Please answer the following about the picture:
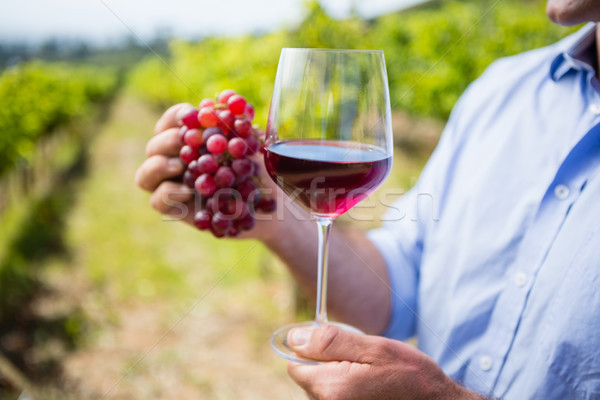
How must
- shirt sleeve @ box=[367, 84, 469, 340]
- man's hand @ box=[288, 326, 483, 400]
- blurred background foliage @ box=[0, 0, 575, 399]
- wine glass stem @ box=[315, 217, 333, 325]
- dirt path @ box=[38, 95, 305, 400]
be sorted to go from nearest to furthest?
1. man's hand @ box=[288, 326, 483, 400]
2. wine glass stem @ box=[315, 217, 333, 325]
3. shirt sleeve @ box=[367, 84, 469, 340]
4. dirt path @ box=[38, 95, 305, 400]
5. blurred background foliage @ box=[0, 0, 575, 399]

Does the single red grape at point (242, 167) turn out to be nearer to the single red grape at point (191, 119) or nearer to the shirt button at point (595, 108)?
the single red grape at point (191, 119)

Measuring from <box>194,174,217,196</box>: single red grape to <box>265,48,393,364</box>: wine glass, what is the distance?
7.3 inches

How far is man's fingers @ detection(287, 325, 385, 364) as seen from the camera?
1.01 metres

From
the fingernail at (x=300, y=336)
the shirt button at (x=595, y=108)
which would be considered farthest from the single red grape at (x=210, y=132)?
the shirt button at (x=595, y=108)

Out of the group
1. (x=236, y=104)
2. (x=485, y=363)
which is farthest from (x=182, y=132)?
(x=485, y=363)

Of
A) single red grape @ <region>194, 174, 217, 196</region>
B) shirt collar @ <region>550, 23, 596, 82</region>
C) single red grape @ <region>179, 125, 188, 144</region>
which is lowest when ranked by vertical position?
single red grape @ <region>194, 174, 217, 196</region>

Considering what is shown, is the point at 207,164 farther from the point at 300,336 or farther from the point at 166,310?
the point at 166,310

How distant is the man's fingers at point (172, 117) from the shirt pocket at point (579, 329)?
0.98 meters

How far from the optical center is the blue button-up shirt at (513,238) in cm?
116

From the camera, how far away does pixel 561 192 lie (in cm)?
127

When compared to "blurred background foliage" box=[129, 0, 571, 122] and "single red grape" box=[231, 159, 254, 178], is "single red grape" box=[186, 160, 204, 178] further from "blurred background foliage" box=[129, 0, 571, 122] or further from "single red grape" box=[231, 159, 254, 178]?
"blurred background foliage" box=[129, 0, 571, 122]

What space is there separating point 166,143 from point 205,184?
5.9 inches

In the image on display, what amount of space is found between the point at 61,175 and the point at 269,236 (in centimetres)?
1028

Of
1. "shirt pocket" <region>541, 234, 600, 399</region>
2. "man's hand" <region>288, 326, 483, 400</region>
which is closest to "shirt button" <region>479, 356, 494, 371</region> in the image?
"shirt pocket" <region>541, 234, 600, 399</region>
